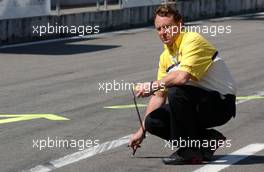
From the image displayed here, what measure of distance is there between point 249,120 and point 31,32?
15.2 metres

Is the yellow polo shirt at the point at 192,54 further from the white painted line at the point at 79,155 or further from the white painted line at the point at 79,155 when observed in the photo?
the white painted line at the point at 79,155

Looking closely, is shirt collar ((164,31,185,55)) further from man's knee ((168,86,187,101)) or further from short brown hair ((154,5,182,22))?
man's knee ((168,86,187,101))

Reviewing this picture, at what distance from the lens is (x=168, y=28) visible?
7.64m

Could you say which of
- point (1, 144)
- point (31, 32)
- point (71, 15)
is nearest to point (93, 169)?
point (1, 144)

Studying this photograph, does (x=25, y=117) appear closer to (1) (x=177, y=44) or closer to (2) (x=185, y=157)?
(2) (x=185, y=157)

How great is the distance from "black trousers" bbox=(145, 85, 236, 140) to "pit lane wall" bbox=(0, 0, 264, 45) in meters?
16.3

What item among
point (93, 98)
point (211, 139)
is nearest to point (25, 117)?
point (93, 98)

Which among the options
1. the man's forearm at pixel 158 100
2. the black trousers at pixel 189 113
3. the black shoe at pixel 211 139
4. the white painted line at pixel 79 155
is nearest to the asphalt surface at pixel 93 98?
the white painted line at pixel 79 155

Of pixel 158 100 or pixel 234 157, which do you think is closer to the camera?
pixel 158 100

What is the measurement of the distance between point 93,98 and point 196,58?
5.21 meters

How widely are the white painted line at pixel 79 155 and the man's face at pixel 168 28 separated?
1511 mm

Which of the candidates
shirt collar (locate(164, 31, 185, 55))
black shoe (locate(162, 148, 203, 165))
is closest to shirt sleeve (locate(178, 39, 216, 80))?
shirt collar (locate(164, 31, 185, 55))

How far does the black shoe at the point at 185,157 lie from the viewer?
7914 mm

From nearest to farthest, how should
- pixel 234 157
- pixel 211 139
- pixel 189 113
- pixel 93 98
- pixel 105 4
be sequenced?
pixel 189 113
pixel 211 139
pixel 234 157
pixel 93 98
pixel 105 4
